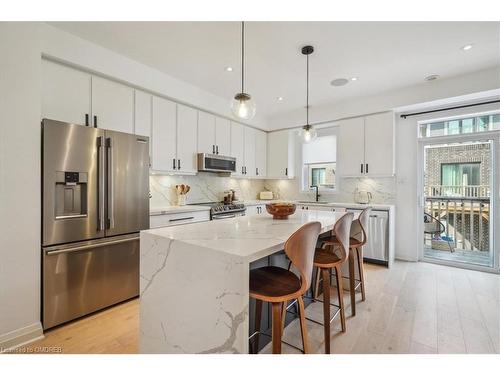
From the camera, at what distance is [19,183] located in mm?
1893

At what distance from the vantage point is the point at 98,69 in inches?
103

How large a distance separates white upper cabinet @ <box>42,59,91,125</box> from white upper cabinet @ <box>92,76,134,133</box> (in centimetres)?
8

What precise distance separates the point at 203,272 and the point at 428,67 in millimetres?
3616

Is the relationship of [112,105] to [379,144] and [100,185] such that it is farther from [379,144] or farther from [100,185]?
[379,144]

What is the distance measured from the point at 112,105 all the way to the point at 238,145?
2241 millimetres

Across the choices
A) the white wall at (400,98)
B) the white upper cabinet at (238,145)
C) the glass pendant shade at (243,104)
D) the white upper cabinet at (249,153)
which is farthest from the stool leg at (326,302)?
the white wall at (400,98)

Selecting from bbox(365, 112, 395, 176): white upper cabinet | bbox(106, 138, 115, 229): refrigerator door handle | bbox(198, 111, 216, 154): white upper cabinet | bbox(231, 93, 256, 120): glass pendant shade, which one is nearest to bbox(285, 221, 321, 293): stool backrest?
bbox(231, 93, 256, 120): glass pendant shade

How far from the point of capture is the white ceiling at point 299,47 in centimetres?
232

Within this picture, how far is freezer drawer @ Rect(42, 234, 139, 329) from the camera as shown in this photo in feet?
6.79

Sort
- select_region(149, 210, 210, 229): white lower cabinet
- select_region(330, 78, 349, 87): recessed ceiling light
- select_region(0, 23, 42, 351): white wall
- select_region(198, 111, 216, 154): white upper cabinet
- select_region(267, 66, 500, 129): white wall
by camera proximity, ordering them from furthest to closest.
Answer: select_region(198, 111, 216, 154): white upper cabinet < select_region(330, 78, 349, 87): recessed ceiling light < select_region(267, 66, 500, 129): white wall < select_region(149, 210, 210, 229): white lower cabinet < select_region(0, 23, 42, 351): white wall

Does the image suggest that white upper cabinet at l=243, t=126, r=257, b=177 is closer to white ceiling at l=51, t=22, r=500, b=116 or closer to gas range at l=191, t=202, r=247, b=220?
gas range at l=191, t=202, r=247, b=220
